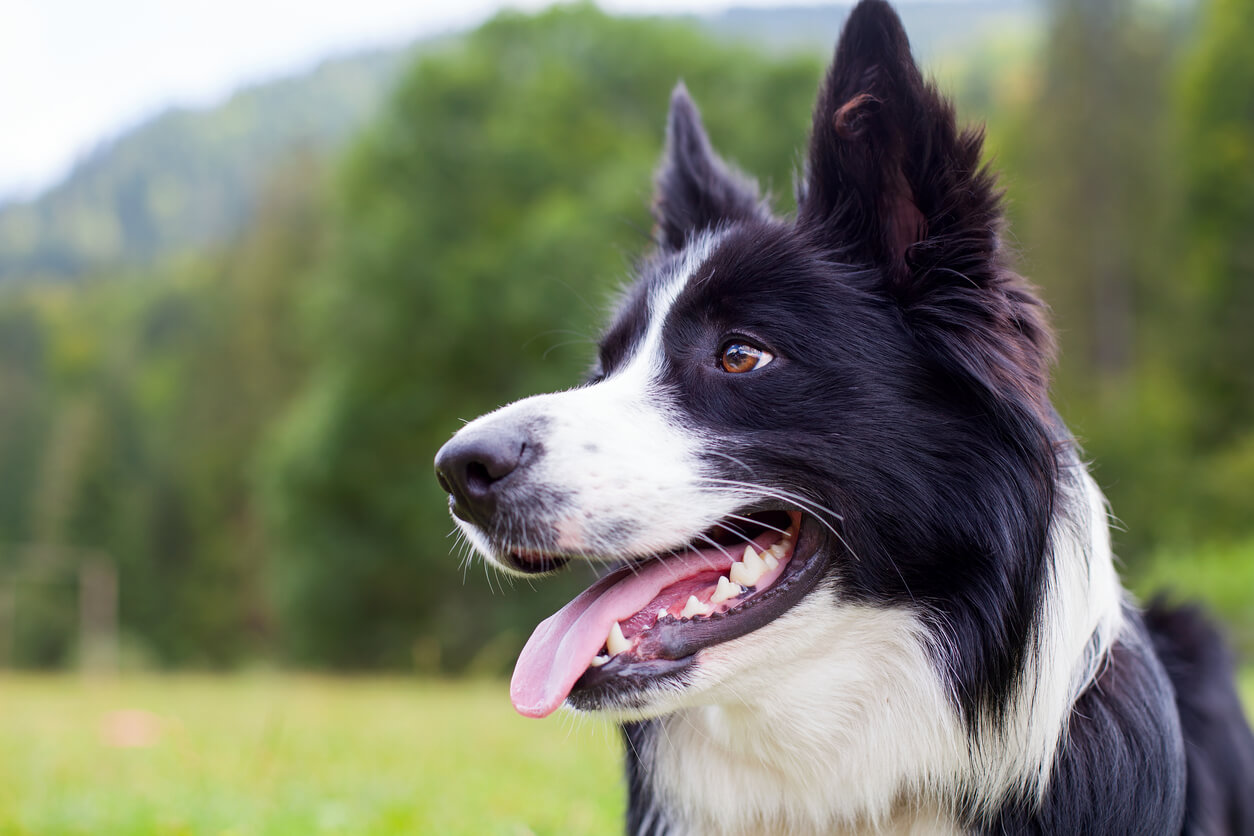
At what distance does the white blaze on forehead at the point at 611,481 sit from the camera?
2.33 metres

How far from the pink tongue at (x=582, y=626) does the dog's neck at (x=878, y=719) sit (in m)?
0.23

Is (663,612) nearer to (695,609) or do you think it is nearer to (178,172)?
(695,609)

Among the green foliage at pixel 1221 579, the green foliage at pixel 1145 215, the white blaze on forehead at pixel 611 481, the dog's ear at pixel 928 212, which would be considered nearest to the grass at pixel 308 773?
the white blaze on forehead at pixel 611 481

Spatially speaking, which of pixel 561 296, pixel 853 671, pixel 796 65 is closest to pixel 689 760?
pixel 853 671

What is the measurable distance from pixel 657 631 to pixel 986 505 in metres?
0.82

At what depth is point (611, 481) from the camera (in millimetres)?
2344

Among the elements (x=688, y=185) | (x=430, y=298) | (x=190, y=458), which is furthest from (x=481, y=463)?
(x=190, y=458)

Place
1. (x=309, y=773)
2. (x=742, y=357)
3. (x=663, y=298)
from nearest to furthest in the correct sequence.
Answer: (x=742, y=357) < (x=663, y=298) < (x=309, y=773)

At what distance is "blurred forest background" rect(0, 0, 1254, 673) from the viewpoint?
2259 cm

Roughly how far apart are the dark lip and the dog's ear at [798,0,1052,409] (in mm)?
739

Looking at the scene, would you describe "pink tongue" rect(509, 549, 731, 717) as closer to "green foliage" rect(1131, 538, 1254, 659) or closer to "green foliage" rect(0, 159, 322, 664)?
"green foliage" rect(1131, 538, 1254, 659)

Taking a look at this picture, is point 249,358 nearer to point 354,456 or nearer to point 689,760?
point 354,456

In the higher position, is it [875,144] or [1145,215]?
[1145,215]

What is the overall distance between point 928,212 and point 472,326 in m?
20.7
